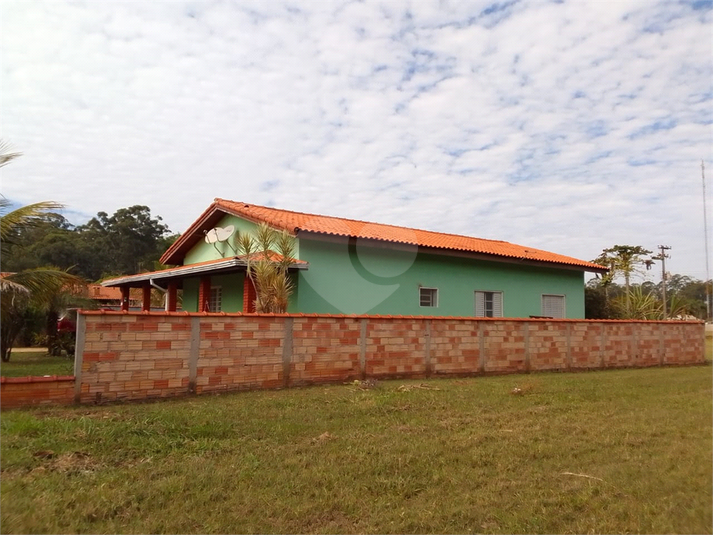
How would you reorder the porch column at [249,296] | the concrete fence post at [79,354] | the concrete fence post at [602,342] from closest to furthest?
the concrete fence post at [79,354] → the porch column at [249,296] → the concrete fence post at [602,342]

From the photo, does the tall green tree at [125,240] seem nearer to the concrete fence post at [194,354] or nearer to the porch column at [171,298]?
the porch column at [171,298]

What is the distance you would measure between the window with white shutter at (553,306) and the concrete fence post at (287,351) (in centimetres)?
1202

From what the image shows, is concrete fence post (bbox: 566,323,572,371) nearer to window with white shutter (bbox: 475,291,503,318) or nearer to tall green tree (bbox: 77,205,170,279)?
window with white shutter (bbox: 475,291,503,318)

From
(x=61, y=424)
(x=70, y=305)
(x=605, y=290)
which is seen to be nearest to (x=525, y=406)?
(x=61, y=424)

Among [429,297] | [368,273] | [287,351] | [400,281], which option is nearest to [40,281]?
[287,351]

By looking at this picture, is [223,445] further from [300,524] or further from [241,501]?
[300,524]

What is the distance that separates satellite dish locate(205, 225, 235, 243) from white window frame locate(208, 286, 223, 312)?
62.2 inches

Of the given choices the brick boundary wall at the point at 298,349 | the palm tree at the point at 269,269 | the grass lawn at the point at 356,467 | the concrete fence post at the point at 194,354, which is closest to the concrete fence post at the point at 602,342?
the brick boundary wall at the point at 298,349

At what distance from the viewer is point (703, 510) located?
3.71 m

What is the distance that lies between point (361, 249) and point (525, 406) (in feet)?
25.2

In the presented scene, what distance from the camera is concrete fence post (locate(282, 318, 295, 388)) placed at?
8727 mm

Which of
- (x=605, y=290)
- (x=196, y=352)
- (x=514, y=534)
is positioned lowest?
(x=514, y=534)

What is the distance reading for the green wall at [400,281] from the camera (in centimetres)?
1362

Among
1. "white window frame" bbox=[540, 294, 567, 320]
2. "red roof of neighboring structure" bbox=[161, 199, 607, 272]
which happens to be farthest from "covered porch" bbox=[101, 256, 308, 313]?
"white window frame" bbox=[540, 294, 567, 320]
